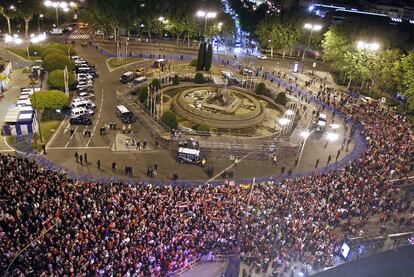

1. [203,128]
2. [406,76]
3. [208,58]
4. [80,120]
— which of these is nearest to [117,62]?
[208,58]

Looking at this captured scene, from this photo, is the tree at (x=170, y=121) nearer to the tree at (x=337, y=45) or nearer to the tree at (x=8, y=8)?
the tree at (x=337, y=45)

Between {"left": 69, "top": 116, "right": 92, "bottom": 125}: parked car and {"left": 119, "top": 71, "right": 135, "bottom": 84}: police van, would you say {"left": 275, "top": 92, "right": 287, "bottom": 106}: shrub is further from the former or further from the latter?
{"left": 69, "top": 116, "right": 92, "bottom": 125}: parked car

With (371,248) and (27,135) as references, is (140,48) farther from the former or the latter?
(371,248)

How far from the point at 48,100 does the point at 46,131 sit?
3.38 meters

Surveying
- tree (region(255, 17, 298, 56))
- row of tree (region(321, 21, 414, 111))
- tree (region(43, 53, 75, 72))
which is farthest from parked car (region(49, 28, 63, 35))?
row of tree (region(321, 21, 414, 111))

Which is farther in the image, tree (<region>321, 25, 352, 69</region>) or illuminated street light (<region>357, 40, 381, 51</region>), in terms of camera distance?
tree (<region>321, 25, 352, 69</region>)

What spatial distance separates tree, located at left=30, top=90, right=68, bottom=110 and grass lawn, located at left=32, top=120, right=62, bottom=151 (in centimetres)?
169

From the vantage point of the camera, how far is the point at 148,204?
25.2 m

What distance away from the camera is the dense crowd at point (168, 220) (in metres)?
20.4

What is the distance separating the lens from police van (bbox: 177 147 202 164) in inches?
1435

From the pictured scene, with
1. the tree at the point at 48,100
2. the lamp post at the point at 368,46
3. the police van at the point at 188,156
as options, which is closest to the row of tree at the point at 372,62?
the lamp post at the point at 368,46

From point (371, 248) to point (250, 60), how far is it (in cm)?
5594

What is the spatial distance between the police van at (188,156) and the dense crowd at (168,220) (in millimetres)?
7590

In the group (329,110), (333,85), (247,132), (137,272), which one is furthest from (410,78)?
(137,272)
